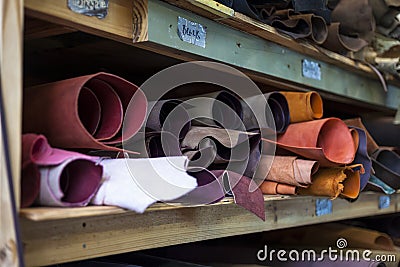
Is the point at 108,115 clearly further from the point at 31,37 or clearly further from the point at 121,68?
the point at 121,68

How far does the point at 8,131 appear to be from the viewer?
525 mm

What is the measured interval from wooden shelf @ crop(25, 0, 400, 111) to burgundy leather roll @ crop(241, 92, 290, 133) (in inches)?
2.3

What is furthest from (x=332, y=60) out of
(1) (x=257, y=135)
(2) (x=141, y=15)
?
(2) (x=141, y=15)

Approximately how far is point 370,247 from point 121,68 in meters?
0.80

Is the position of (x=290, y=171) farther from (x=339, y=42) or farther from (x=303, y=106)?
(x=339, y=42)

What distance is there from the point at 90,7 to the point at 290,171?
48 centimetres

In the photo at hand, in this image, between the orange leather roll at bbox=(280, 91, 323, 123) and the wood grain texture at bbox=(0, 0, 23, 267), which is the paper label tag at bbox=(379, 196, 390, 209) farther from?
the wood grain texture at bbox=(0, 0, 23, 267)

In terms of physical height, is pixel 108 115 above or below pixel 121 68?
below

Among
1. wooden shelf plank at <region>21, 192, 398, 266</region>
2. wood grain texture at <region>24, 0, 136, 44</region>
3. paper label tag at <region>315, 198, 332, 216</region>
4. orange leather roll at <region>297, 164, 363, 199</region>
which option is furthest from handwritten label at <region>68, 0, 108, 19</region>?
paper label tag at <region>315, 198, 332, 216</region>

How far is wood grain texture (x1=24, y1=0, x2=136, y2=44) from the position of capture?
611 millimetres

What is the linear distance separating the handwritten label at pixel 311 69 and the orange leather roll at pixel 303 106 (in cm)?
10

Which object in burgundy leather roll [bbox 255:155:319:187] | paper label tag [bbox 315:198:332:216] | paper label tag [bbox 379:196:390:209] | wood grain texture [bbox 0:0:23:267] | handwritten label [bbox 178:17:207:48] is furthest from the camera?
paper label tag [bbox 379:196:390:209]

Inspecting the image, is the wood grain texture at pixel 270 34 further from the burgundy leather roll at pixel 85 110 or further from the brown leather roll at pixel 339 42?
the burgundy leather roll at pixel 85 110

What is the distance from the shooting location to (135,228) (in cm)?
69
